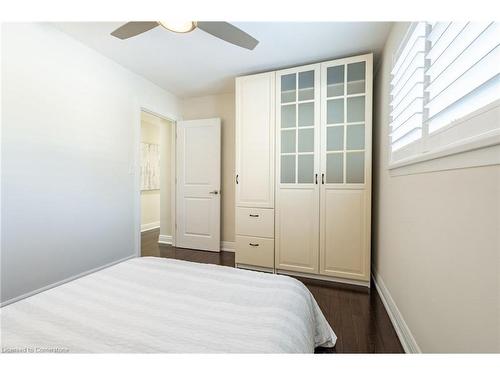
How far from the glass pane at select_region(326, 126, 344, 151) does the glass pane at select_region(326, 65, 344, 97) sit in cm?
36

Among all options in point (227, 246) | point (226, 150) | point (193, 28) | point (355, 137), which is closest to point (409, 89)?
point (355, 137)

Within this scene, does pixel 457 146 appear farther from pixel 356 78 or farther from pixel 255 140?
pixel 255 140

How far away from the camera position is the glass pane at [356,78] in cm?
220

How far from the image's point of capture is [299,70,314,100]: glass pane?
2389mm

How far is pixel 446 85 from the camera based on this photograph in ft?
3.11

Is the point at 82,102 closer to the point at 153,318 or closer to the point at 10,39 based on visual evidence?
the point at 10,39

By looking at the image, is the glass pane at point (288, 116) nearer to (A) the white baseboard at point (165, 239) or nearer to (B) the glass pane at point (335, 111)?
(B) the glass pane at point (335, 111)

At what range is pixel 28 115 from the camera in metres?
1.80

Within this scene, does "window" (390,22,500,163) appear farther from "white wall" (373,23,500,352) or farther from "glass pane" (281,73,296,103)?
"glass pane" (281,73,296,103)

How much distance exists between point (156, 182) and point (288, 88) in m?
3.92

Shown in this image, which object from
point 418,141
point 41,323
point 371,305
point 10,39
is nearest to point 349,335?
point 371,305

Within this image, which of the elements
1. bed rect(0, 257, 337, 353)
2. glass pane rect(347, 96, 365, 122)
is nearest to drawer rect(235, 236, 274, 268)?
bed rect(0, 257, 337, 353)

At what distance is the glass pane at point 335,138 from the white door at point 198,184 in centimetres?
166
